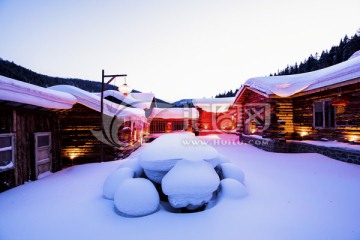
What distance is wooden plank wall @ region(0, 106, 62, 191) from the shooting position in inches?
224

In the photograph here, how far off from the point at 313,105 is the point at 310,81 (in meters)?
1.35

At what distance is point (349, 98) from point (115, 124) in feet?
40.7

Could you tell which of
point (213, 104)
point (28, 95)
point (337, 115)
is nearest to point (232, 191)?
point (28, 95)

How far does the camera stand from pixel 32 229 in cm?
328

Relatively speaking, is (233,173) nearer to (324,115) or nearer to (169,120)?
(324,115)

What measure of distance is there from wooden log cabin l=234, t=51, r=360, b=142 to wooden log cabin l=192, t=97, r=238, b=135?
9306 mm

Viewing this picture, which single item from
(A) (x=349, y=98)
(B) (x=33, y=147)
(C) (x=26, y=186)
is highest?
(A) (x=349, y=98)

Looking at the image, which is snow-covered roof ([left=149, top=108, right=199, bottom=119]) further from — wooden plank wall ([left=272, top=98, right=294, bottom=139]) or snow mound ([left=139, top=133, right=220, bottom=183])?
snow mound ([left=139, top=133, right=220, bottom=183])

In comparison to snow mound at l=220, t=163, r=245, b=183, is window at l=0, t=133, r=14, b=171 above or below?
above

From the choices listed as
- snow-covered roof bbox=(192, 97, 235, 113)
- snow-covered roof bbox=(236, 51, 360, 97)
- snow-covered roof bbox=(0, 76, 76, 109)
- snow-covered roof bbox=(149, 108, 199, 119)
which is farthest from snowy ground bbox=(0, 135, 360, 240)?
snow-covered roof bbox=(149, 108, 199, 119)

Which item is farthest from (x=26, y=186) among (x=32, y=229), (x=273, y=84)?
(x=273, y=84)

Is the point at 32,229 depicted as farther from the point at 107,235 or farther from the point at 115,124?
the point at 115,124

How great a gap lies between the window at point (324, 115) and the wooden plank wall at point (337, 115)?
8.7 inches

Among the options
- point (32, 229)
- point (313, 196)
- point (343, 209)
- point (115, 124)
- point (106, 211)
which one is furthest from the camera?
point (115, 124)
